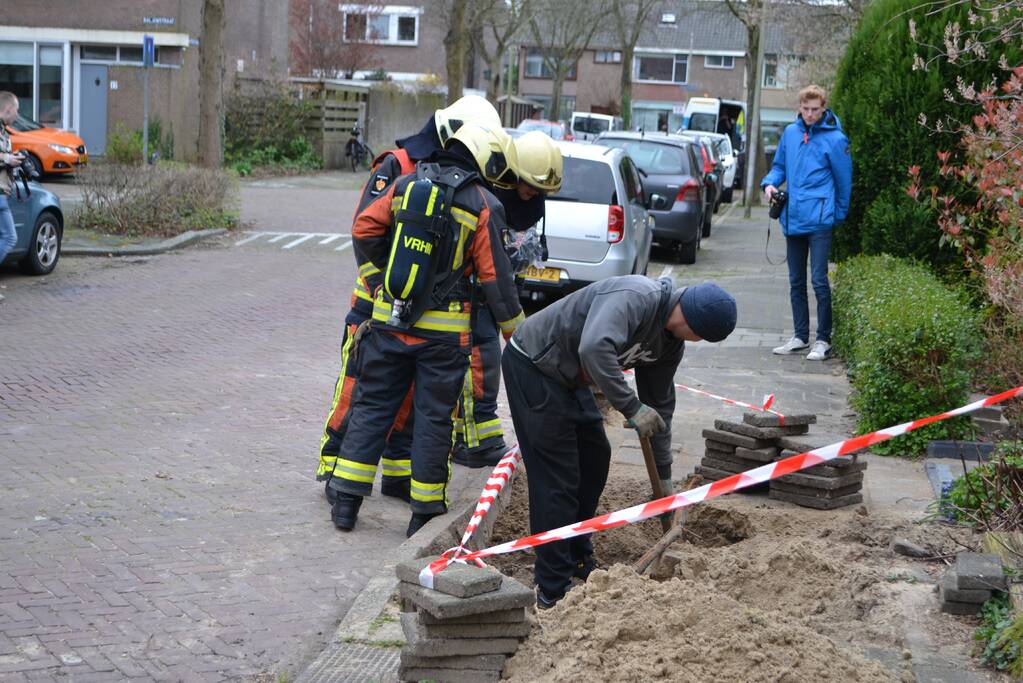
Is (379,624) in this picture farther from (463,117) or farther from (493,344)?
(463,117)

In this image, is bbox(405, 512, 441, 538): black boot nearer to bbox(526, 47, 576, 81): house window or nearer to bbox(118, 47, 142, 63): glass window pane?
bbox(118, 47, 142, 63): glass window pane

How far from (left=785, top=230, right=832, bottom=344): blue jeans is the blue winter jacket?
0.40 feet

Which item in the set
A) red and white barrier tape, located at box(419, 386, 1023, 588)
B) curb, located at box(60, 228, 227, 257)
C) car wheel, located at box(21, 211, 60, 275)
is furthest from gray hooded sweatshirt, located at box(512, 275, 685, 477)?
curb, located at box(60, 228, 227, 257)

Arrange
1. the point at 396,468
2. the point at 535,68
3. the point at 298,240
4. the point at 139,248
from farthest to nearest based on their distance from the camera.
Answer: the point at 535,68 < the point at 298,240 < the point at 139,248 < the point at 396,468

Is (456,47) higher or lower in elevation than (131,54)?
higher

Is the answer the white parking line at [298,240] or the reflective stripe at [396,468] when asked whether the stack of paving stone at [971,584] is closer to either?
the reflective stripe at [396,468]

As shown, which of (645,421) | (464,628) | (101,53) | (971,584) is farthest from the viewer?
(101,53)

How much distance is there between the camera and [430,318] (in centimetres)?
568

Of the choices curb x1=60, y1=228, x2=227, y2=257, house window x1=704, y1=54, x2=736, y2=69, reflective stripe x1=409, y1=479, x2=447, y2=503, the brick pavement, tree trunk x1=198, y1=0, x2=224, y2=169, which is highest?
house window x1=704, y1=54, x2=736, y2=69

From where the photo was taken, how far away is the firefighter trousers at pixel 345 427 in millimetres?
6090

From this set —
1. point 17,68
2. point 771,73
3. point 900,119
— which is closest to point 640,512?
point 900,119

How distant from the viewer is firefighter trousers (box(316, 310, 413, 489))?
609 cm

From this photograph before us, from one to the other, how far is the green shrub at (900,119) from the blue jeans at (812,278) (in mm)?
679

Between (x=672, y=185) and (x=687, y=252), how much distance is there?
103 centimetres
